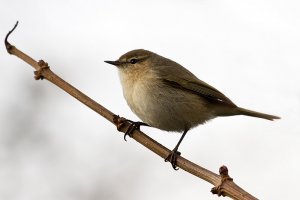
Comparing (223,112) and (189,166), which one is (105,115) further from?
(223,112)

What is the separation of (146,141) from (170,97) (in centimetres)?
181

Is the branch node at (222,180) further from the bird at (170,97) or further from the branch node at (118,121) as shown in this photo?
the bird at (170,97)

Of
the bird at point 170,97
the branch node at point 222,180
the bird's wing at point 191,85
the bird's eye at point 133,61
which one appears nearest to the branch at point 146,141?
the branch node at point 222,180

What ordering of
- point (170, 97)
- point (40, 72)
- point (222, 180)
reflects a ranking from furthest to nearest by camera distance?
point (170, 97)
point (40, 72)
point (222, 180)

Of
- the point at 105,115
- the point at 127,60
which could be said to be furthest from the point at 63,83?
the point at 127,60

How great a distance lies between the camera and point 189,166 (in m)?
2.94

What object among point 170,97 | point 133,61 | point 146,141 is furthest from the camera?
point 133,61

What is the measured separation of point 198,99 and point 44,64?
2.53 metres

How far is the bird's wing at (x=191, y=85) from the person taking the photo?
5.34m

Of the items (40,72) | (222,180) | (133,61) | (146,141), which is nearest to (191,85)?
(133,61)

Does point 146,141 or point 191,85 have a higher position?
point 191,85

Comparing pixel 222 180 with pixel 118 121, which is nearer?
pixel 222 180

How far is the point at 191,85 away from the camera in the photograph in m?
5.41

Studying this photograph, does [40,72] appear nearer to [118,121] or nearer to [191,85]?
[118,121]
